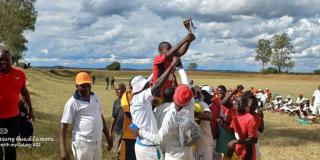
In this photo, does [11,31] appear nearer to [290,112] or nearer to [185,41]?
[290,112]

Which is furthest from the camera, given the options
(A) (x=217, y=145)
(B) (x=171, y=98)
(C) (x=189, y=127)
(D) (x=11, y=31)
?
(D) (x=11, y=31)

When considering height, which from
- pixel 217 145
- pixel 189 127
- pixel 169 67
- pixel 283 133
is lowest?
pixel 283 133

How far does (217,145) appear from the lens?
6543mm

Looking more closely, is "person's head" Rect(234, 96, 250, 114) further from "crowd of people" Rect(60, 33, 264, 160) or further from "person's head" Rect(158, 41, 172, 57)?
"person's head" Rect(158, 41, 172, 57)

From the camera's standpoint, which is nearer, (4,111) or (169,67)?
(169,67)

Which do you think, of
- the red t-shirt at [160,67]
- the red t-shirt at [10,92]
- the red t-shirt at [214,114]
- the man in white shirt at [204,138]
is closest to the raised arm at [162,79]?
the red t-shirt at [160,67]

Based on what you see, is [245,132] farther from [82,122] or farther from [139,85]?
[82,122]

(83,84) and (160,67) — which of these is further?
(83,84)

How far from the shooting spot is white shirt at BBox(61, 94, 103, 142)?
5371mm

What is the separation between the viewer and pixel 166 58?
4934 mm

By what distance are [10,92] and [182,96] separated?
8.37ft

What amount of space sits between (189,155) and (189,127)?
0.32 meters

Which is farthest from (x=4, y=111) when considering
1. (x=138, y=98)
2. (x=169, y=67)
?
(x=169, y=67)

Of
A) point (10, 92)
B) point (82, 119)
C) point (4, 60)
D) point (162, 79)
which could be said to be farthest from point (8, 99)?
point (162, 79)
